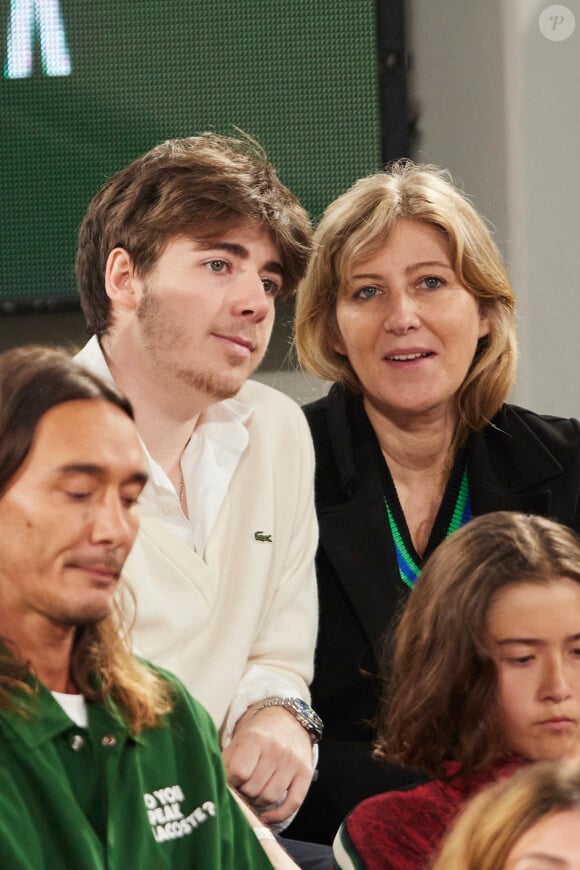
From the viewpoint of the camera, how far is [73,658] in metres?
0.55

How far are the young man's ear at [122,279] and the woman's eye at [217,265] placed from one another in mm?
42

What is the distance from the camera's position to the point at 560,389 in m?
1.32

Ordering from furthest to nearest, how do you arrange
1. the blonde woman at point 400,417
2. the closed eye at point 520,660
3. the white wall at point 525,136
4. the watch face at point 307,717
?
the white wall at point 525,136
the blonde woman at point 400,417
the watch face at point 307,717
the closed eye at point 520,660

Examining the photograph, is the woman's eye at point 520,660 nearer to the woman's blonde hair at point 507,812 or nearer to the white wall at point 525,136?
the woman's blonde hair at point 507,812

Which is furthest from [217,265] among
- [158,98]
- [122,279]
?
[158,98]

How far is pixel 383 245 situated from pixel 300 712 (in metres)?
0.37

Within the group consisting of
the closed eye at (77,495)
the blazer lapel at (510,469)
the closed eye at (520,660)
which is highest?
the closed eye at (77,495)

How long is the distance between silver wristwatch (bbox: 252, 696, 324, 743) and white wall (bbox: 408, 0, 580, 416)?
0.58m

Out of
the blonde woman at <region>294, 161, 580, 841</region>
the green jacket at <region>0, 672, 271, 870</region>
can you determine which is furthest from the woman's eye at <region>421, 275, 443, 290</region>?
the green jacket at <region>0, 672, 271, 870</region>

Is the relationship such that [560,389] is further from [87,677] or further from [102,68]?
[87,677]

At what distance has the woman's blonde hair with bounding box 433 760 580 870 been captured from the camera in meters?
0.50

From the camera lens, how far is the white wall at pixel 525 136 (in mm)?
1307

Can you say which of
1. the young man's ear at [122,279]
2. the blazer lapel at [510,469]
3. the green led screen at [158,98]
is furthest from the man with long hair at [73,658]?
the green led screen at [158,98]

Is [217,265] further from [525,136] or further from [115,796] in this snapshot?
[525,136]
